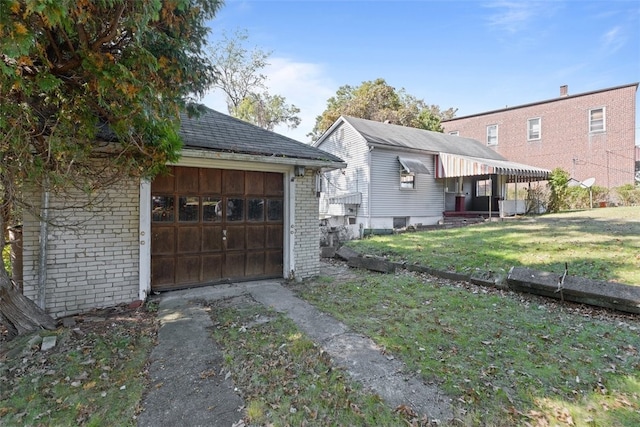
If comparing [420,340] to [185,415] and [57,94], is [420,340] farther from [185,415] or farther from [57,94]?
[57,94]

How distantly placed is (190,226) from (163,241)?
0.59 m

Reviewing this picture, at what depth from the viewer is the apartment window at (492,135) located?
26.8m

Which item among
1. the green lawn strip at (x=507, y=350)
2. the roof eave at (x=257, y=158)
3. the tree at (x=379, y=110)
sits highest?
the tree at (x=379, y=110)

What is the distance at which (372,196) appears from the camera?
52.3ft

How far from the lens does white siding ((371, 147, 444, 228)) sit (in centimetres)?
1616

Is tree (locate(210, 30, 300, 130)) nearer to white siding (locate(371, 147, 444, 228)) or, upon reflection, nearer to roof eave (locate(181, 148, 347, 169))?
white siding (locate(371, 147, 444, 228))

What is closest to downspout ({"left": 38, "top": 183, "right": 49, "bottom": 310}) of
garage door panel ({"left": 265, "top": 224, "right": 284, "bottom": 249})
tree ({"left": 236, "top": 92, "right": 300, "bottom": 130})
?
garage door panel ({"left": 265, "top": 224, "right": 284, "bottom": 249})

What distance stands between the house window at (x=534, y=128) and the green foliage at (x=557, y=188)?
820 cm

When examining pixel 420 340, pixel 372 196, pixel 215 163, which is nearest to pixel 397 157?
pixel 372 196

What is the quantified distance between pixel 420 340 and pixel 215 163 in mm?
5131

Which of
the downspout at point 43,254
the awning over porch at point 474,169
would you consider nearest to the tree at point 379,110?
the awning over porch at point 474,169

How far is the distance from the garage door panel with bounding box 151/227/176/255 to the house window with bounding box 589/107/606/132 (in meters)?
27.6

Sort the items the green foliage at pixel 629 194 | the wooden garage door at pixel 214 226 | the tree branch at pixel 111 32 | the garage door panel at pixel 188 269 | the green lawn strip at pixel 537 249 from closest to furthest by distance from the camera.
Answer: the tree branch at pixel 111 32 < the wooden garage door at pixel 214 226 < the garage door panel at pixel 188 269 < the green lawn strip at pixel 537 249 < the green foliage at pixel 629 194

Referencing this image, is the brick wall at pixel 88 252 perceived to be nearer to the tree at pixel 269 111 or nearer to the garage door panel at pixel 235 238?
the garage door panel at pixel 235 238
